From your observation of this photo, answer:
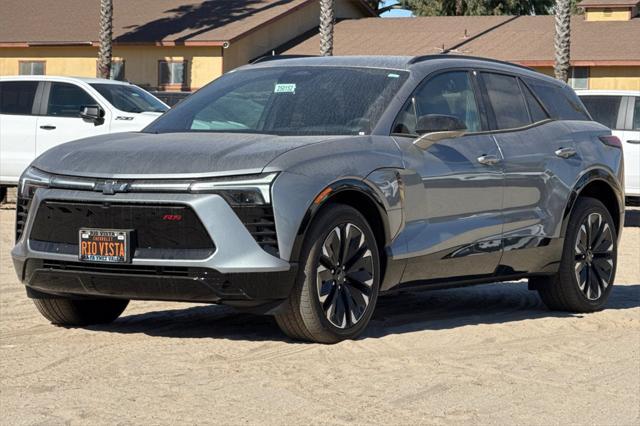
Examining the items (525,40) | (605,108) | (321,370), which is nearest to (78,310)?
(321,370)

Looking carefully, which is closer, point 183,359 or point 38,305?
point 183,359

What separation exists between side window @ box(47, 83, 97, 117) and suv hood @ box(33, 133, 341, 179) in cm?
1142

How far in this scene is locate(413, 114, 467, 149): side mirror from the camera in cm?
896

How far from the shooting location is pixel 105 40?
142 ft

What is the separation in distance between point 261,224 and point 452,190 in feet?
5.87

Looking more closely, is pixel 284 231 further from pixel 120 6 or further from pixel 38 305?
pixel 120 6

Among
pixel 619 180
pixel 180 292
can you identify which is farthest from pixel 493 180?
pixel 180 292

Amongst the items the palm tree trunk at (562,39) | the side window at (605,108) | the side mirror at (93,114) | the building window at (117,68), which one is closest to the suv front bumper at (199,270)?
the side mirror at (93,114)

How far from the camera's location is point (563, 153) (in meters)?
10.3

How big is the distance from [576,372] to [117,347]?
100 inches

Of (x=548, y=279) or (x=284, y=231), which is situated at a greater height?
(x=284, y=231)

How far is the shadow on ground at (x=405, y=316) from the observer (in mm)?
8914

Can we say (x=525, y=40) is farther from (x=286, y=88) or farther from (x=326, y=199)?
(x=326, y=199)

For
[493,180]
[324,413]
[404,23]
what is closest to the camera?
[324,413]
